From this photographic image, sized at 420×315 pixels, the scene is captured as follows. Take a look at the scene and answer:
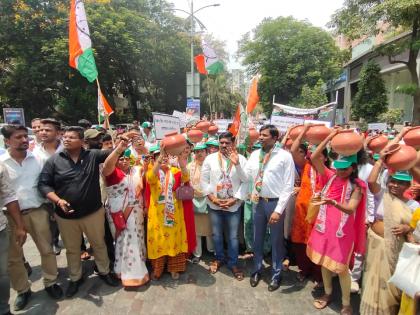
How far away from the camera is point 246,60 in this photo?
33.0 meters

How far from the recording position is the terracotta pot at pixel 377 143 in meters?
3.85

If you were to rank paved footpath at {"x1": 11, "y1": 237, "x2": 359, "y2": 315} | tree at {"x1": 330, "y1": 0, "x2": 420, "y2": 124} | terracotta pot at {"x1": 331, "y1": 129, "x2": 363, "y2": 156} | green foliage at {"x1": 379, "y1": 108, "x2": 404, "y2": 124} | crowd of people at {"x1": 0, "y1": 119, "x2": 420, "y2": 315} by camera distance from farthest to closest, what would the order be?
green foliage at {"x1": 379, "y1": 108, "x2": 404, "y2": 124}, tree at {"x1": 330, "y1": 0, "x2": 420, "y2": 124}, paved footpath at {"x1": 11, "y1": 237, "x2": 359, "y2": 315}, crowd of people at {"x1": 0, "y1": 119, "x2": 420, "y2": 315}, terracotta pot at {"x1": 331, "y1": 129, "x2": 363, "y2": 156}

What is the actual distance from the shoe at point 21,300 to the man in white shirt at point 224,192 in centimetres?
216

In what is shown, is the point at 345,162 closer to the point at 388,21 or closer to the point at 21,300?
the point at 21,300

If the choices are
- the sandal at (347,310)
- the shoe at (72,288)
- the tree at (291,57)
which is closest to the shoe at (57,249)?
the shoe at (72,288)

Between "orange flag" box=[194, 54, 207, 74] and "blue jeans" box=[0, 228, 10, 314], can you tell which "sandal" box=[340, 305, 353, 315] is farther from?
"orange flag" box=[194, 54, 207, 74]

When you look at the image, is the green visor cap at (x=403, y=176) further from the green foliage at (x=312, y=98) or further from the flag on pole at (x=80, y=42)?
the green foliage at (x=312, y=98)

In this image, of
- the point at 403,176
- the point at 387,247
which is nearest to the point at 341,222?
the point at 387,247

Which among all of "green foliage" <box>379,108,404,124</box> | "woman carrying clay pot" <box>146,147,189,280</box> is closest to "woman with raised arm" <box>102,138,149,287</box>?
"woman carrying clay pot" <box>146,147,189,280</box>

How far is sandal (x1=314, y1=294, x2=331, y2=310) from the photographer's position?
346 cm

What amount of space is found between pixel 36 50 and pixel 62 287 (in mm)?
19809

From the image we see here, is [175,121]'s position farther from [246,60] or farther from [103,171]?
[246,60]

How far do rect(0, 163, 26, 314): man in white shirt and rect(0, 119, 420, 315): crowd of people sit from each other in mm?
10

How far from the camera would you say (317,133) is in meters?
3.50
